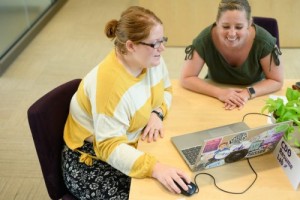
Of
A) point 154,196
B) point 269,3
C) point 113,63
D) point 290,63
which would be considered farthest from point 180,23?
point 154,196

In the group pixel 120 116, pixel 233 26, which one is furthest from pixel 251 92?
pixel 120 116

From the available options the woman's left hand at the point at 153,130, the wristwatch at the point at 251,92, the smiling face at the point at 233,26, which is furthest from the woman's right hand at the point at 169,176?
the smiling face at the point at 233,26

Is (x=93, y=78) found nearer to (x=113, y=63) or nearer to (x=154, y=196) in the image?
(x=113, y=63)

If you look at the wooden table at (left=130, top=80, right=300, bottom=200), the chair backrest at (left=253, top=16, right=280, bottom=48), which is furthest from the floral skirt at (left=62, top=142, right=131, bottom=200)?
the chair backrest at (left=253, top=16, right=280, bottom=48)

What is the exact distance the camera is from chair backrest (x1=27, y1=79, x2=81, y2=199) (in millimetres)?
1277

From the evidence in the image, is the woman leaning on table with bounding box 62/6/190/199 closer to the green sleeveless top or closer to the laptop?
the laptop

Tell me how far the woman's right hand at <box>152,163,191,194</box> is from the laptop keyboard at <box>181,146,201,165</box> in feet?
0.28

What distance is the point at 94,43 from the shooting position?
3.92 metres

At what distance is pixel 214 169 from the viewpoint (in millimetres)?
1181

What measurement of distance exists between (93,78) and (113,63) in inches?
3.7

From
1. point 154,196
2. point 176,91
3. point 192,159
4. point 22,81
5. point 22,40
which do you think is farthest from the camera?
point 22,40

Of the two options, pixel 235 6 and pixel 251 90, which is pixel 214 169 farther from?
pixel 235 6

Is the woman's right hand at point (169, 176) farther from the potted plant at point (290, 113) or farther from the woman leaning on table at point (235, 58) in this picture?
the woman leaning on table at point (235, 58)

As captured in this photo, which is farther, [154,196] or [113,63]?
[113,63]
